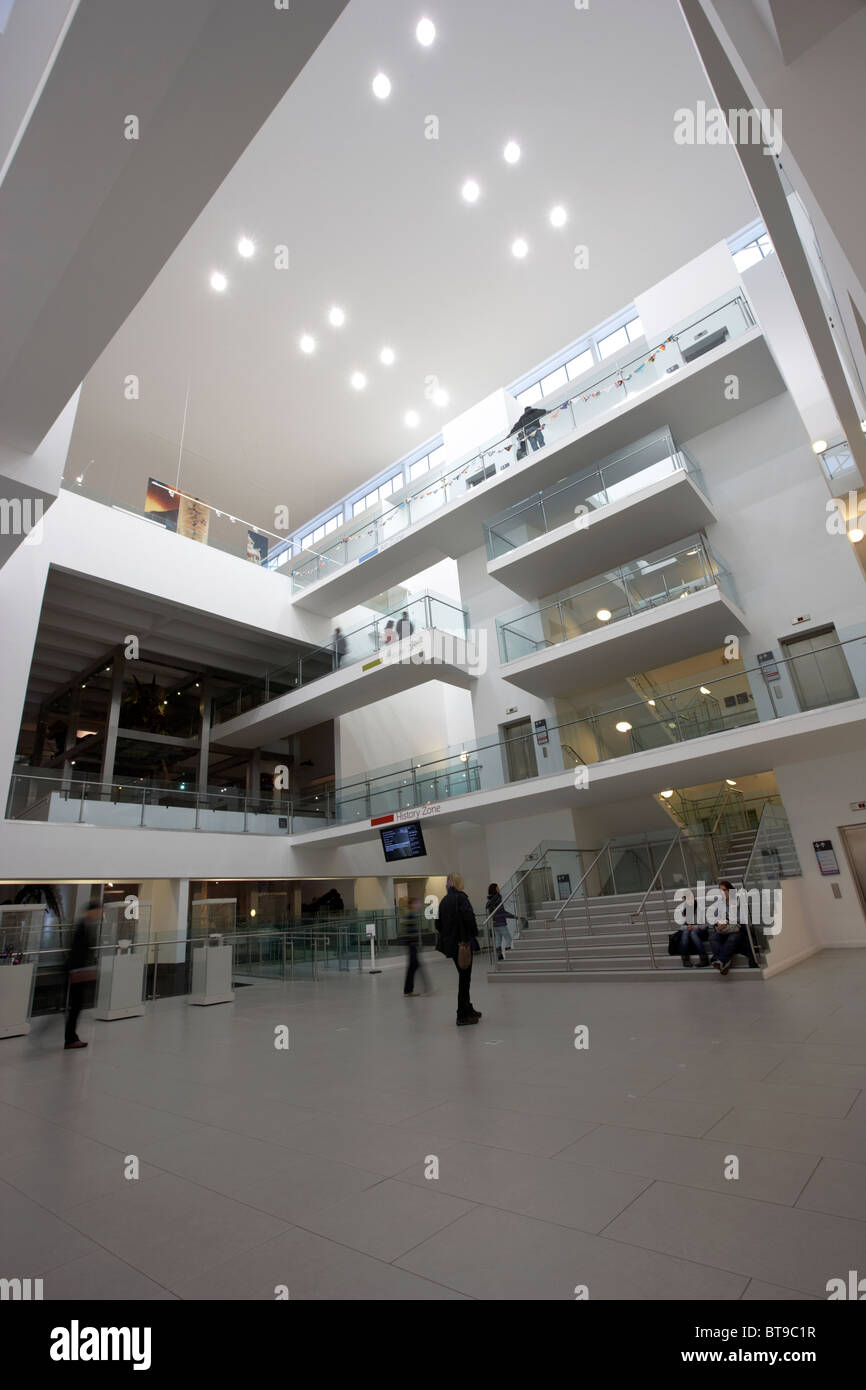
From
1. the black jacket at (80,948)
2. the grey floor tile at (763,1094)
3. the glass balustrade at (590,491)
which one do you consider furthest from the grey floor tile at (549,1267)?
the glass balustrade at (590,491)

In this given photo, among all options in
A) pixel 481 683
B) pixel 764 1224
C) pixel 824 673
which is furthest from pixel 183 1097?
pixel 481 683

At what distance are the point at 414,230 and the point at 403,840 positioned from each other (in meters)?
14.4

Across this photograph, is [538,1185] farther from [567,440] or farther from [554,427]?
[554,427]

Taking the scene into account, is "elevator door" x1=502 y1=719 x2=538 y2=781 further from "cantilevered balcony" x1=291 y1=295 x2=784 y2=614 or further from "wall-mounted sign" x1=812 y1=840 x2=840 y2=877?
"cantilevered balcony" x1=291 y1=295 x2=784 y2=614

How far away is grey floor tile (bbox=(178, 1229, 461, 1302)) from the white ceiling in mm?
17452

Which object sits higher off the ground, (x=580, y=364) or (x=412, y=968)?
(x=580, y=364)

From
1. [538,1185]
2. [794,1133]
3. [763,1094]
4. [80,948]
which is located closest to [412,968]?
[80,948]

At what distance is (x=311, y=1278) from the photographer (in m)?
1.86

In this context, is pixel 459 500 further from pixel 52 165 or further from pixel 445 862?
pixel 52 165

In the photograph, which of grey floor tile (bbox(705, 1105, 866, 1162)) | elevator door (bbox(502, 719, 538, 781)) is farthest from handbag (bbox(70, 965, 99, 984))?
elevator door (bbox(502, 719, 538, 781))

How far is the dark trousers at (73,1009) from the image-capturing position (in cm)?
624

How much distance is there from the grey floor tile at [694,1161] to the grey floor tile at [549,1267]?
0.61m

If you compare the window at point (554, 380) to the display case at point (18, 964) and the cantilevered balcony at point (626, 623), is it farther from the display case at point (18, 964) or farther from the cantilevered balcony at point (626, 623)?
the display case at point (18, 964)

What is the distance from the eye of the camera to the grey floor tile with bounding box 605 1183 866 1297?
1.77 metres
